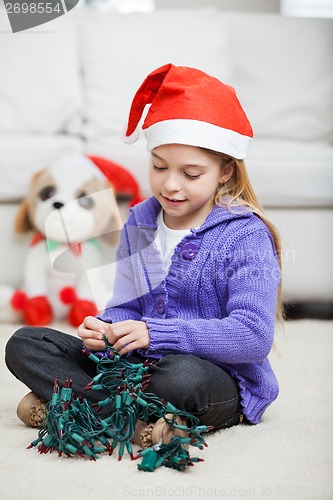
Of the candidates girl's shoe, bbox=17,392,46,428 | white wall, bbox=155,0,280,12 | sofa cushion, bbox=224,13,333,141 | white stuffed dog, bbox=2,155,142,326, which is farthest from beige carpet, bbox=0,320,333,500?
white wall, bbox=155,0,280,12

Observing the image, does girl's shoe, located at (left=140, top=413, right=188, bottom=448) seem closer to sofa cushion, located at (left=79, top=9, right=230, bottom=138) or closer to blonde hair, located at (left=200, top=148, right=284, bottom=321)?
blonde hair, located at (left=200, top=148, right=284, bottom=321)

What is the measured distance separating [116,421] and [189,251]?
268 mm

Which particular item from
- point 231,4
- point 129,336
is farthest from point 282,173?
point 231,4

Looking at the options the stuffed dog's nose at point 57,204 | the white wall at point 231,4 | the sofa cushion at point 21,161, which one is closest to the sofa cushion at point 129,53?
the sofa cushion at point 21,161

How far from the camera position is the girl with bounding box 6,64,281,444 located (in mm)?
1007

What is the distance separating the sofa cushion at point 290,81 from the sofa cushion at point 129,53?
0.31 feet

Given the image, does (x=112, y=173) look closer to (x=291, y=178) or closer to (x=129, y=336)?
(x=291, y=178)

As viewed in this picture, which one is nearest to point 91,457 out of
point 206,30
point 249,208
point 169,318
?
point 169,318

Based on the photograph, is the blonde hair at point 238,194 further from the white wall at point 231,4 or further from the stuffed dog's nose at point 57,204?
the white wall at point 231,4

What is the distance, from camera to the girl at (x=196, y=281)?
1007mm

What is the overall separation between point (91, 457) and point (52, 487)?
0.09 metres

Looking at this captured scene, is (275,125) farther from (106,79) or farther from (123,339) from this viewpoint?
(123,339)

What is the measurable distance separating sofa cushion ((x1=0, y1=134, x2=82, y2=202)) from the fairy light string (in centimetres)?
93

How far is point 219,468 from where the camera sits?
3.01ft
